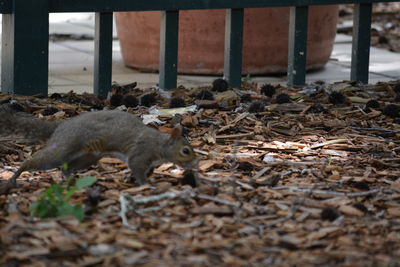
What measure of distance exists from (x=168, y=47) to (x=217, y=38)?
1.13 meters

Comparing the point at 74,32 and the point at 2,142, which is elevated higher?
the point at 74,32

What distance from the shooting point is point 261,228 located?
3092 millimetres

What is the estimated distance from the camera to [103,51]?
558 centimetres

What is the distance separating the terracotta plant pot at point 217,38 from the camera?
6.84 m

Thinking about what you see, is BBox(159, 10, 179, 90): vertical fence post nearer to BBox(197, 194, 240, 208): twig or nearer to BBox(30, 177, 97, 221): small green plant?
BBox(197, 194, 240, 208): twig

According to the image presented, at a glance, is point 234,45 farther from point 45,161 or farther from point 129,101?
point 45,161

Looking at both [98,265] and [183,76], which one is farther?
[183,76]

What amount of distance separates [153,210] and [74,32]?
6500mm

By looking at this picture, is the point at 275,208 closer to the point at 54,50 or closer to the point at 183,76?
the point at 183,76

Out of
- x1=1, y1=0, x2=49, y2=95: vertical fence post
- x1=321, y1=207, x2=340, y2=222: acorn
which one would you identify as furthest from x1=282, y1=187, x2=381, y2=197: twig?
x1=1, y1=0, x2=49, y2=95: vertical fence post

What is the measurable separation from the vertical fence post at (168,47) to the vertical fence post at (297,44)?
89 centimetres

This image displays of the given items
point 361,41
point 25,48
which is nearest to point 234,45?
point 361,41

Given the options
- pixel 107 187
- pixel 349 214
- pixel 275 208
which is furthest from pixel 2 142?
pixel 349 214

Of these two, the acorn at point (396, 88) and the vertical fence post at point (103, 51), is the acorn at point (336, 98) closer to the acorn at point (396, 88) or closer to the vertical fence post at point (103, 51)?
the acorn at point (396, 88)
